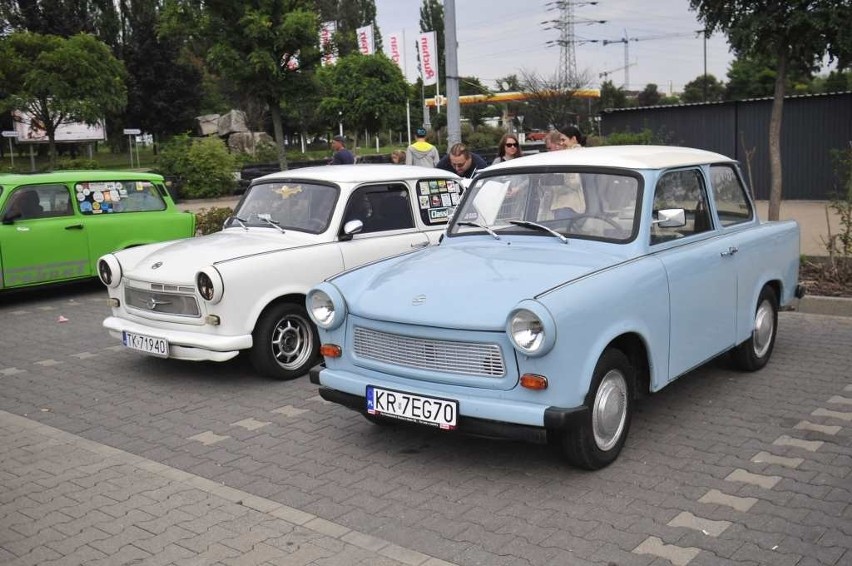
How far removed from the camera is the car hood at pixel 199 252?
21.7 ft

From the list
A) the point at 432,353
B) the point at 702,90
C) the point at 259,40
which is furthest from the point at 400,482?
the point at 702,90

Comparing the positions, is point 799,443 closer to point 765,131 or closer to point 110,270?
point 110,270

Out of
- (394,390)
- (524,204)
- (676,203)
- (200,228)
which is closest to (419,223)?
(524,204)

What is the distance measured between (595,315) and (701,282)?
1.34 m

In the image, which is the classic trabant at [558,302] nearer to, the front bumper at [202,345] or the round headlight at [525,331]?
the round headlight at [525,331]

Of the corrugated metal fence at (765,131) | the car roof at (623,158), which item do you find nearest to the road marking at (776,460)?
the car roof at (623,158)

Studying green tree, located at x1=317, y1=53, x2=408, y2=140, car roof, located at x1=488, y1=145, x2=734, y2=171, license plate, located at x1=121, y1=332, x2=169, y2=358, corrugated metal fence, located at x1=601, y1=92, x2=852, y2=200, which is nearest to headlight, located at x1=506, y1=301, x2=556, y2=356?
Result: car roof, located at x1=488, y1=145, x2=734, y2=171

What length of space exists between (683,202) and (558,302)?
191 cm

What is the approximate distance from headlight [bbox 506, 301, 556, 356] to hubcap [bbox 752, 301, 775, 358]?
2881 millimetres

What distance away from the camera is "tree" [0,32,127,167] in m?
28.5

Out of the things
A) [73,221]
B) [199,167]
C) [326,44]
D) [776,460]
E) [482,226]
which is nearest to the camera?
[776,460]

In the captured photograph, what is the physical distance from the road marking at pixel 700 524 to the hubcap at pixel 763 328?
274 cm

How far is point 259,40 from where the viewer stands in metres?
20.2

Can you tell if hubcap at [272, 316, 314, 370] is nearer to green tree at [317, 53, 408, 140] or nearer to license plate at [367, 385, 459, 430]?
license plate at [367, 385, 459, 430]
